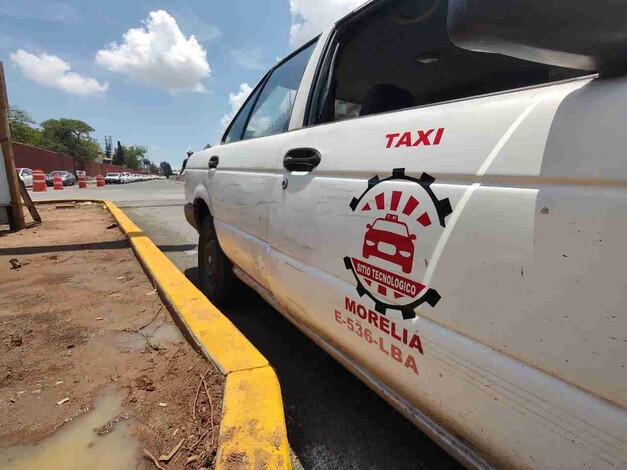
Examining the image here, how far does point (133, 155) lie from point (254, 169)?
129 m

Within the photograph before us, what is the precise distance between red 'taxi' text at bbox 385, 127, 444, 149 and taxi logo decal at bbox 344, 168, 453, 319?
97 mm

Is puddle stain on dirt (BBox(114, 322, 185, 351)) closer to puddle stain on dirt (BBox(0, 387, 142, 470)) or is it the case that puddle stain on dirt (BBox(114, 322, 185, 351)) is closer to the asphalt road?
the asphalt road

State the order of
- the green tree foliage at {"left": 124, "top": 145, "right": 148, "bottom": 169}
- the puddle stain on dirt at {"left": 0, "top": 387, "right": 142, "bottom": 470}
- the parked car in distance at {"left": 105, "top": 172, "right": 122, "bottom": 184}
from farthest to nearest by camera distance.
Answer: the green tree foliage at {"left": 124, "top": 145, "right": 148, "bottom": 169}
the parked car in distance at {"left": 105, "top": 172, "right": 122, "bottom": 184}
the puddle stain on dirt at {"left": 0, "top": 387, "right": 142, "bottom": 470}

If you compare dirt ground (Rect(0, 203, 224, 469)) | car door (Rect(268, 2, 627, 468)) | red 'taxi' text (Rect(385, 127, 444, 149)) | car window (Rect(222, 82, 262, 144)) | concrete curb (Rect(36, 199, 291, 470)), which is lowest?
dirt ground (Rect(0, 203, 224, 469))

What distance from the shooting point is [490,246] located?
0.92 metres

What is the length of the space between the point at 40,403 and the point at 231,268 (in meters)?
1.48

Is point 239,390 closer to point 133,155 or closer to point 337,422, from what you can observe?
point 337,422

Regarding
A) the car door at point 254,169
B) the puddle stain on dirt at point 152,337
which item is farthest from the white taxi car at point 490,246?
the puddle stain on dirt at point 152,337

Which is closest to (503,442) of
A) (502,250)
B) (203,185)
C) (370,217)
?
(502,250)

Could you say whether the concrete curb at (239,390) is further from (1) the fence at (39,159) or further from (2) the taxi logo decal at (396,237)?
(1) the fence at (39,159)

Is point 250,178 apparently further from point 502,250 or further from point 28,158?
point 28,158

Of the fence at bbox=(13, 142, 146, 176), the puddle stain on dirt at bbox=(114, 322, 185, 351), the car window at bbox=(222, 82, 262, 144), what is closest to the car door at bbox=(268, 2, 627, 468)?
the puddle stain on dirt at bbox=(114, 322, 185, 351)

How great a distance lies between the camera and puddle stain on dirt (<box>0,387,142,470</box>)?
4.81 ft

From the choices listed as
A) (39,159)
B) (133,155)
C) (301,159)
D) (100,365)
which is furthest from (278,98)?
(133,155)
